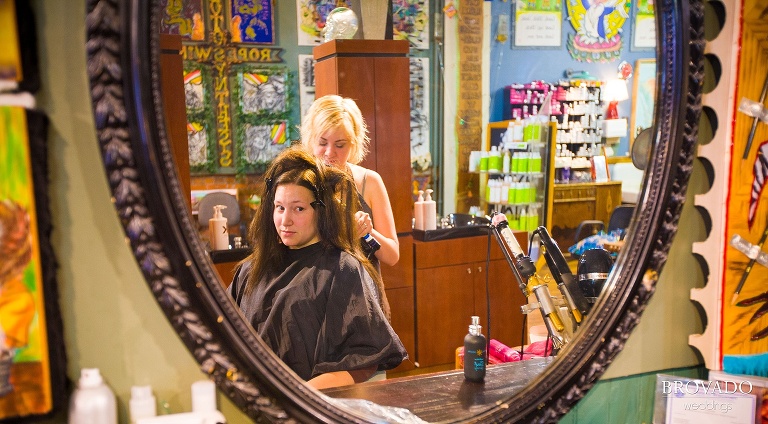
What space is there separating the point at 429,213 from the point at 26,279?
660mm

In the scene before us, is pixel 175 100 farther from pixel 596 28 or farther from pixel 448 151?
pixel 596 28

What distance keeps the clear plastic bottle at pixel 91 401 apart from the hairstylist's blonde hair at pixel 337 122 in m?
0.49

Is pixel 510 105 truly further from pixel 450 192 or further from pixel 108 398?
pixel 108 398

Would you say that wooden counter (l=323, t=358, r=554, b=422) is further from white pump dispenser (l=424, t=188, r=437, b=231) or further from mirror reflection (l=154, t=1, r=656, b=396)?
white pump dispenser (l=424, t=188, r=437, b=231)

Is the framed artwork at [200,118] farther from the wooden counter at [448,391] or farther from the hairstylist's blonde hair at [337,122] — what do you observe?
the wooden counter at [448,391]

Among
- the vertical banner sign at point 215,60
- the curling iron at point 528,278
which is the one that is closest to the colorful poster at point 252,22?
the vertical banner sign at point 215,60

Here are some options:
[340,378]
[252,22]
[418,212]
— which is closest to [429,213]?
[418,212]

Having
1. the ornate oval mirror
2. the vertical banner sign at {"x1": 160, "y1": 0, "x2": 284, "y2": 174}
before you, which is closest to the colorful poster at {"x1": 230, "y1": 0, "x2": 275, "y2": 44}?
the vertical banner sign at {"x1": 160, "y1": 0, "x2": 284, "y2": 174}

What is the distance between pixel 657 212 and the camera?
4.04 ft

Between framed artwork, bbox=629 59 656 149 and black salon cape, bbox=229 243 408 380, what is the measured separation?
0.66 meters

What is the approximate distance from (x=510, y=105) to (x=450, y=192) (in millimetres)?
205

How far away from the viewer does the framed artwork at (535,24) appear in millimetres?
1136

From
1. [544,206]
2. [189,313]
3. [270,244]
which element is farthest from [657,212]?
[189,313]

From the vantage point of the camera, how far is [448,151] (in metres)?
1.09
